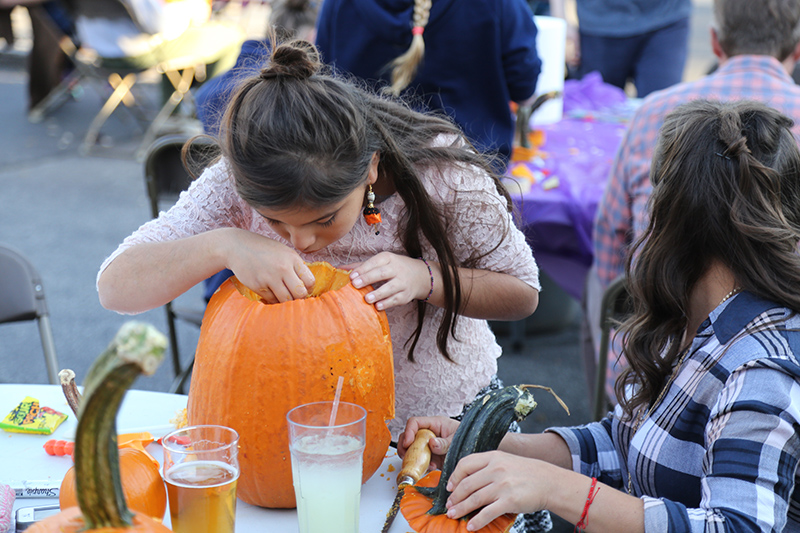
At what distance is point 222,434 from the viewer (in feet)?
3.39

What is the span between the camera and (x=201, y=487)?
95cm

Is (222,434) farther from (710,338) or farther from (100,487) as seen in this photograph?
(710,338)

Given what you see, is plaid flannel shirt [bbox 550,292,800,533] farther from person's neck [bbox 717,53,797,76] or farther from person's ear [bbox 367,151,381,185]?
person's neck [bbox 717,53,797,76]

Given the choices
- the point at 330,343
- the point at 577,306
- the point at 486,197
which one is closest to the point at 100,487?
the point at 330,343

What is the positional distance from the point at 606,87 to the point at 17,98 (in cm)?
683

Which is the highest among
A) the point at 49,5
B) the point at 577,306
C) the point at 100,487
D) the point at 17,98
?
the point at 49,5

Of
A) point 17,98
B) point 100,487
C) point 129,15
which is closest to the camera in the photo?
point 100,487

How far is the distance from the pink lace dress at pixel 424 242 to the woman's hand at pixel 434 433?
29 cm

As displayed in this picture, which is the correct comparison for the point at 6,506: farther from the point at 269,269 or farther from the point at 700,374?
the point at 700,374

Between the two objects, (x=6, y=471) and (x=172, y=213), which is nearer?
(x=6, y=471)

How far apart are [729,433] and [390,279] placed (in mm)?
601

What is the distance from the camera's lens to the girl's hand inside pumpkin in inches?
48.4

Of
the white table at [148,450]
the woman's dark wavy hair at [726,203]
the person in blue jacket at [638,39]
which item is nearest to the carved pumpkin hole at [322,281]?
the white table at [148,450]

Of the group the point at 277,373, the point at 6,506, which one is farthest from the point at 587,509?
the point at 6,506
